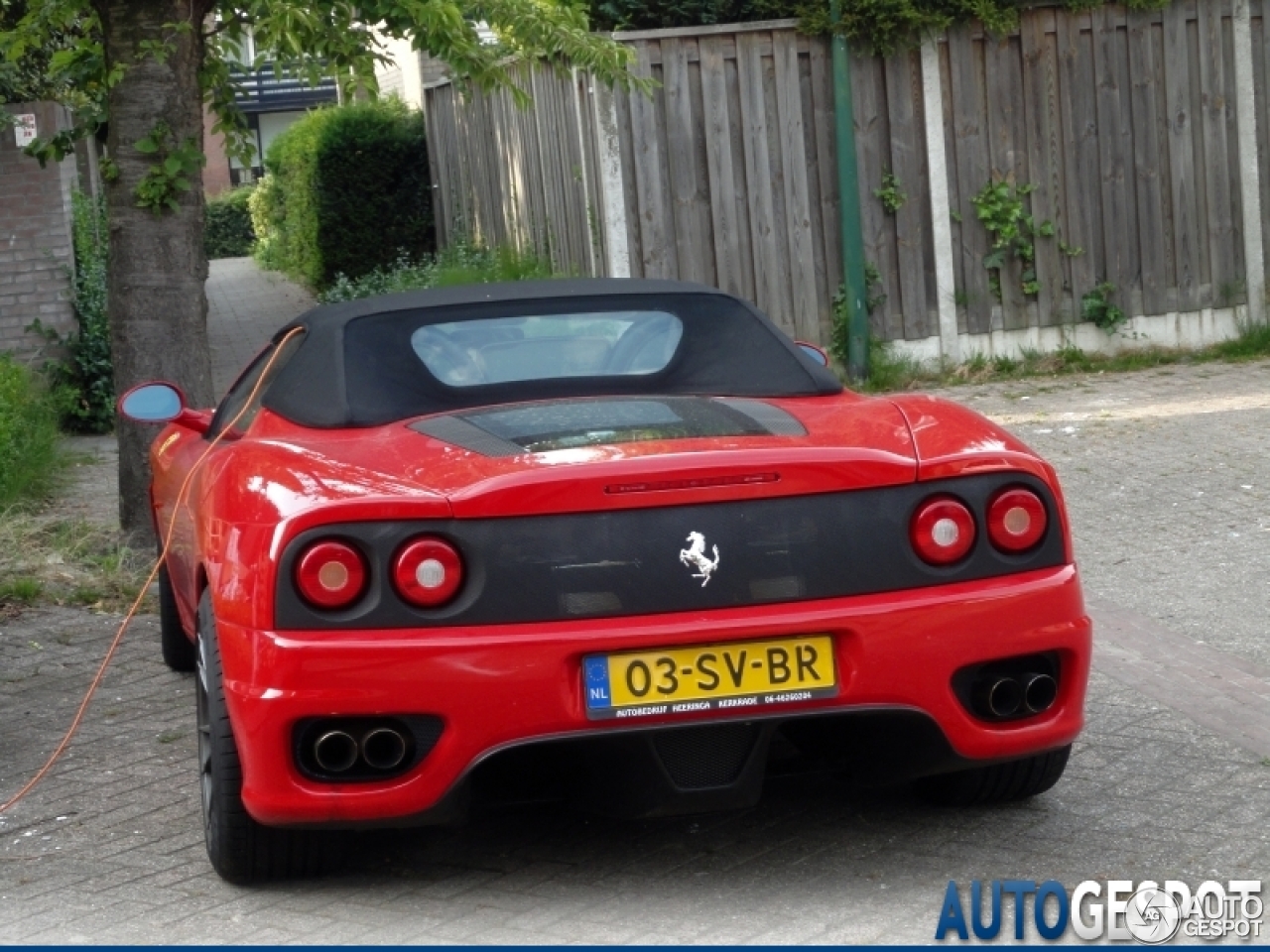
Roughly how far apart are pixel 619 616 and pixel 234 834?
3.43 feet

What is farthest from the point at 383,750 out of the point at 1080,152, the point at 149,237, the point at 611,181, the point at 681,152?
the point at 1080,152

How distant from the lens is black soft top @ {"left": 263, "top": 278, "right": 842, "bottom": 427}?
15.7 ft

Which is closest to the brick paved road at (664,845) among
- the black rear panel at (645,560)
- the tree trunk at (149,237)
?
the black rear panel at (645,560)

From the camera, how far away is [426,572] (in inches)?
153

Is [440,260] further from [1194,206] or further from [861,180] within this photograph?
[1194,206]

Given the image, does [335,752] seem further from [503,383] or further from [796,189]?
[796,189]

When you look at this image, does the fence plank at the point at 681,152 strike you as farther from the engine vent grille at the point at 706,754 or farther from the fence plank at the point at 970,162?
the engine vent grille at the point at 706,754

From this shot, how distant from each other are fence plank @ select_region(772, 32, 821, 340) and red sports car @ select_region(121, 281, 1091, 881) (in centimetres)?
822

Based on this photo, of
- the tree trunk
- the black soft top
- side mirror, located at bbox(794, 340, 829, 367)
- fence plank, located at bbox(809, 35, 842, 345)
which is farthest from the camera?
fence plank, located at bbox(809, 35, 842, 345)

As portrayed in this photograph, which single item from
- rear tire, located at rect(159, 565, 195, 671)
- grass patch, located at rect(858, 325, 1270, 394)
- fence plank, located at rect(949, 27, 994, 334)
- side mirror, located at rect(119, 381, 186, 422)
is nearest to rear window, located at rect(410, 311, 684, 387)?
side mirror, located at rect(119, 381, 186, 422)

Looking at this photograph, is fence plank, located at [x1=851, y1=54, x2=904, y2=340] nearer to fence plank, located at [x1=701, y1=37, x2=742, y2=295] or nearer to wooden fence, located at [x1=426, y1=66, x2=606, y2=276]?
fence plank, located at [x1=701, y1=37, x2=742, y2=295]

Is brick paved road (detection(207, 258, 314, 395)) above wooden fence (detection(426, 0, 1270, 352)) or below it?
below

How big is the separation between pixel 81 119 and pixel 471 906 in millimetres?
6093

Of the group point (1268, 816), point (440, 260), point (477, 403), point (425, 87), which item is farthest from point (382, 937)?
point (425, 87)
